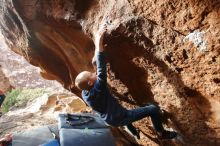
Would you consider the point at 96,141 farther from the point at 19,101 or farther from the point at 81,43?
the point at 19,101

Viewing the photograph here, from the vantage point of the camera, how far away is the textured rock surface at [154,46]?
3000 millimetres

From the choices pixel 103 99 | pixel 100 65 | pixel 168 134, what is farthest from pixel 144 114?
pixel 100 65

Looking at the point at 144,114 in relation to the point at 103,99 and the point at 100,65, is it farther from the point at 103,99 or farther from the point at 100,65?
the point at 100,65

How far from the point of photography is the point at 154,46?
3488 mm

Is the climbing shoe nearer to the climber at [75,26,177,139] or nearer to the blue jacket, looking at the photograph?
the climber at [75,26,177,139]

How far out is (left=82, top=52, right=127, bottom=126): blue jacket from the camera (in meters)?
3.65

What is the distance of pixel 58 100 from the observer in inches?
449

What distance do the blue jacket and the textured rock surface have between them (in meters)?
0.40

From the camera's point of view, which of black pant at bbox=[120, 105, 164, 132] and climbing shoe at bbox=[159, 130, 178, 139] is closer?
black pant at bbox=[120, 105, 164, 132]

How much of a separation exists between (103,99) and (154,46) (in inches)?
37.7

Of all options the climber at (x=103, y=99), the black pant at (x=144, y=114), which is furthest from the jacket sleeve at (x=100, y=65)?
the black pant at (x=144, y=114)

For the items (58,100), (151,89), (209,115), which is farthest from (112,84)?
(58,100)

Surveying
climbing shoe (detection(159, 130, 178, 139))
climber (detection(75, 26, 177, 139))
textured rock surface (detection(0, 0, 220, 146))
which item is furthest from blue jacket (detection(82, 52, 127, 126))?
climbing shoe (detection(159, 130, 178, 139))

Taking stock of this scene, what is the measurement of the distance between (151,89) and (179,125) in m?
0.64
